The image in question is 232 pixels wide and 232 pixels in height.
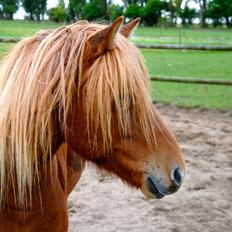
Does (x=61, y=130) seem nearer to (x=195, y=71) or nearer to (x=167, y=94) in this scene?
(x=167, y=94)

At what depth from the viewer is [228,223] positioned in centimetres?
327

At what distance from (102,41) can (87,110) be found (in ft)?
0.83

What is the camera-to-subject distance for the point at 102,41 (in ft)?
5.33

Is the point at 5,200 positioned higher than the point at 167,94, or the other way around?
the point at 5,200

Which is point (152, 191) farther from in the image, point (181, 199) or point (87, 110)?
point (181, 199)

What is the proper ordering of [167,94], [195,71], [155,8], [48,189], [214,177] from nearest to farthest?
1. [48,189]
2. [214,177]
3. [167,94]
4. [195,71]
5. [155,8]

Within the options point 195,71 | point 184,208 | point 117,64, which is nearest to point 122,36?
point 117,64

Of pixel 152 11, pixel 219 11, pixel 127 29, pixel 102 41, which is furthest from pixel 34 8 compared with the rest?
pixel 102 41

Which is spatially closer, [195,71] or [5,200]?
[5,200]

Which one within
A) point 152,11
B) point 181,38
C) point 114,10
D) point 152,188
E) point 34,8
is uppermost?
point 34,8

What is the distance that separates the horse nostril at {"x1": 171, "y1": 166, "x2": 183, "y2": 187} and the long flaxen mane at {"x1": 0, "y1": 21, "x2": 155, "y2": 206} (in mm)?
143

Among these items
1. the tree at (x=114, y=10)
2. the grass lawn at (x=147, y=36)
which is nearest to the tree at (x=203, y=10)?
the tree at (x=114, y=10)

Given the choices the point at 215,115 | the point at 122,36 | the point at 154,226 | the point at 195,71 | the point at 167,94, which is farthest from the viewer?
the point at 195,71

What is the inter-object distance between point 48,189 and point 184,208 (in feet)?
6.13
